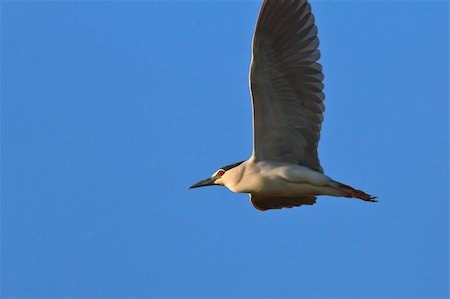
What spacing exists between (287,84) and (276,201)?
7.23 ft

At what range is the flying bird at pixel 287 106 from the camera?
46.9 feet

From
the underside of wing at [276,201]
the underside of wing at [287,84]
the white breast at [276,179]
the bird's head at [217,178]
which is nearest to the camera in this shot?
the underside of wing at [287,84]

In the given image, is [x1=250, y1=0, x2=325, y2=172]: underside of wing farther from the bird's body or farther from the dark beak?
the dark beak

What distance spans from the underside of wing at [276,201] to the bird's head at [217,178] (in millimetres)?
638

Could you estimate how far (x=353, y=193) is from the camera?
14359 millimetres

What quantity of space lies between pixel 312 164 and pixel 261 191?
2.59 ft

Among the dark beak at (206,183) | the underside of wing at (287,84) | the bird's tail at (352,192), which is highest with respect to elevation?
the underside of wing at (287,84)

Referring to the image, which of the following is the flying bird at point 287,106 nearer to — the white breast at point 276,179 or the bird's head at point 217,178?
the white breast at point 276,179

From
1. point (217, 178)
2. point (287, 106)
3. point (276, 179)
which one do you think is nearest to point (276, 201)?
point (217, 178)

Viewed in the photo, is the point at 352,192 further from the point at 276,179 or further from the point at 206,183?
the point at 206,183

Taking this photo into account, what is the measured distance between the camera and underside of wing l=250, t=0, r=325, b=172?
14266 millimetres

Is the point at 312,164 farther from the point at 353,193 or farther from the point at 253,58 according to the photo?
the point at 253,58

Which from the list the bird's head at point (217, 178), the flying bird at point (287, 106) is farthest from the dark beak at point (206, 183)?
the flying bird at point (287, 106)

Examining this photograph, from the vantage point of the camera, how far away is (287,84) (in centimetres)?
1441
